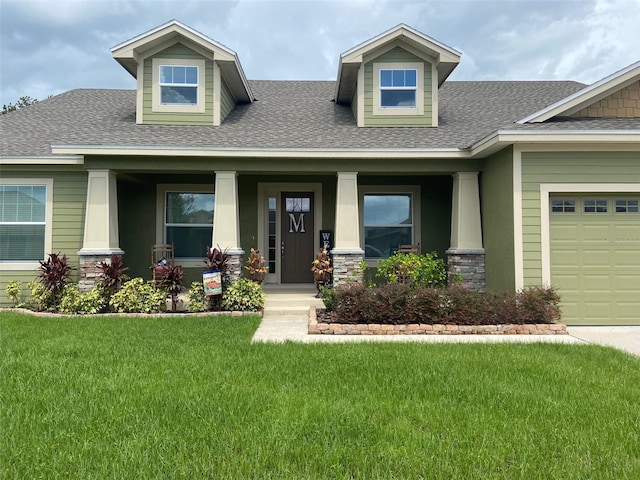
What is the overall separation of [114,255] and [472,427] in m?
8.17

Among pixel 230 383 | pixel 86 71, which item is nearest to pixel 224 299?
pixel 230 383

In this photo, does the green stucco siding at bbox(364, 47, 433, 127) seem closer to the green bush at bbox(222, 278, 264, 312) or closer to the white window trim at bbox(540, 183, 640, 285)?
the white window trim at bbox(540, 183, 640, 285)

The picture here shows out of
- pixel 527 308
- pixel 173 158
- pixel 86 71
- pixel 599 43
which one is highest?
pixel 86 71

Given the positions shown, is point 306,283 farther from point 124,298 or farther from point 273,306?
point 124,298

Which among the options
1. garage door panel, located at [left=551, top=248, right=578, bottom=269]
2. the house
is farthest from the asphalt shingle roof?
garage door panel, located at [left=551, top=248, right=578, bottom=269]

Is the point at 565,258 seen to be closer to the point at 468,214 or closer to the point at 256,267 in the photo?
the point at 468,214

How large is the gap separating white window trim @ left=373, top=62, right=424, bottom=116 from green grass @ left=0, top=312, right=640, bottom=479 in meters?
6.59

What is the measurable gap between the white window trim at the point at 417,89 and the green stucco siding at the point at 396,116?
7 centimetres

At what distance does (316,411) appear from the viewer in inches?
137

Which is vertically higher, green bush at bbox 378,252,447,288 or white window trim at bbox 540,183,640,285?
white window trim at bbox 540,183,640,285

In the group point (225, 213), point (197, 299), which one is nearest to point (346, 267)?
point (225, 213)

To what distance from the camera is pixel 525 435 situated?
312cm

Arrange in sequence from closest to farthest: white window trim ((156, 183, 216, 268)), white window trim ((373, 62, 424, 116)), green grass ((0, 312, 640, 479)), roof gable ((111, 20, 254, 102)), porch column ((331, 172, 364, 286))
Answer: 1. green grass ((0, 312, 640, 479))
2. porch column ((331, 172, 364, 286))
3. roof gable ((111, 20, 254, 102))
4. white window trim ((373, 62, 424, 116))
5. white window trim ((156, 183, 216, 268))

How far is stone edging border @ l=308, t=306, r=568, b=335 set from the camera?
675 centimetres
